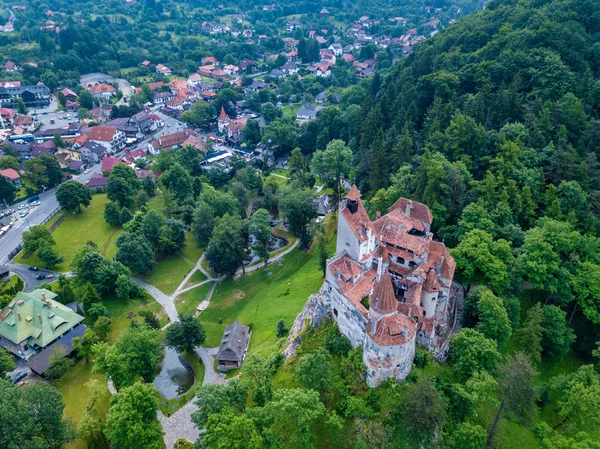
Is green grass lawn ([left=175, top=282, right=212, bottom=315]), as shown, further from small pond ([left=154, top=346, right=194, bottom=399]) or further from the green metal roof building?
the green metal roof building

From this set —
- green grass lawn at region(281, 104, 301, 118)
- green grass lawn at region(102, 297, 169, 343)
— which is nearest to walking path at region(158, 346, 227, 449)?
green grass lawn at region(102, 297, 169, 343)

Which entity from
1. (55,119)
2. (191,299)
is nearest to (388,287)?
(191,299)

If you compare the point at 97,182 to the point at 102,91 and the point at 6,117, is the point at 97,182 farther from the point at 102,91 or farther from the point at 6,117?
the point at 102,91

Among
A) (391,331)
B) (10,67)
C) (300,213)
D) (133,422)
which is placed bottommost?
(10,67)

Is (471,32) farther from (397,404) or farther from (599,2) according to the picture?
(397,404)

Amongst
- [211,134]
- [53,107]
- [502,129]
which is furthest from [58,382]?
[53,107]

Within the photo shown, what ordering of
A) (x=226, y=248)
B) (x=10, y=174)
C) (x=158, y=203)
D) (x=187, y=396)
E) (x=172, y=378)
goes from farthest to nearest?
1. (x=10, y=174)
2. (x=158, y=203)
3. (x=226, y=248)
4. (x=172, y=378)
5. (x=187, y=396)
